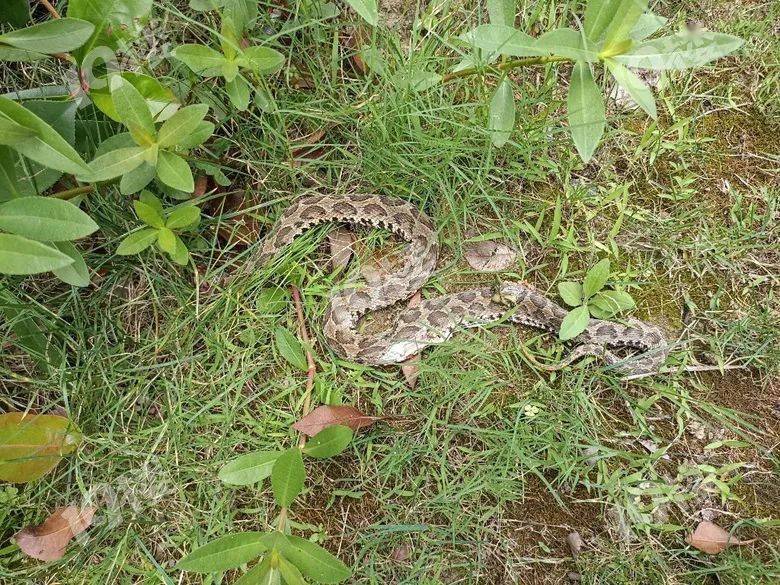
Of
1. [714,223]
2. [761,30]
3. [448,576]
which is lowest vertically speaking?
[448,576]

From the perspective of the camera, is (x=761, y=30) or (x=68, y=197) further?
(x=761, y=30)

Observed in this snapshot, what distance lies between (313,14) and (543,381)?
270 centimetres

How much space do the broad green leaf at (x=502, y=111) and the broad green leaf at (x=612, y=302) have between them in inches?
46.8

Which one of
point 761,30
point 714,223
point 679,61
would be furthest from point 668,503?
point 761,30

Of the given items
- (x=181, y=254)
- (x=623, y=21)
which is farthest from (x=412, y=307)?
(x=623, y=21)

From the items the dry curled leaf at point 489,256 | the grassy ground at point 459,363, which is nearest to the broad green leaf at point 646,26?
the grassy ground at point 459,363

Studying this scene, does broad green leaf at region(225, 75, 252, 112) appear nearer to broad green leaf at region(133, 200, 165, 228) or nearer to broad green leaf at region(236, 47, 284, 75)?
broad green leaf at region(236, 47, 284, 75)

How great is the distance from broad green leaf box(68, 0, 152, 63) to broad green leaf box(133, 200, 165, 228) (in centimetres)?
76

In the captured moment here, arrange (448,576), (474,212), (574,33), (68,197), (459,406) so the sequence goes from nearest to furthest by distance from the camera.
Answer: (574,33), (68,197), (448,576), (459,406), (474,212)

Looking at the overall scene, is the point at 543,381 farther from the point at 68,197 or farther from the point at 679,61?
the point at 68,197

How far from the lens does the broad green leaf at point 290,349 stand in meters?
3.72

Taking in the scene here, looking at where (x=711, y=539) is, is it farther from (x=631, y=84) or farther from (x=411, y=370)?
(x=631, y=84)

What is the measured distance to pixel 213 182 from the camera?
399 centimetres

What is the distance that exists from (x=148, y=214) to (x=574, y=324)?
8.38ft
